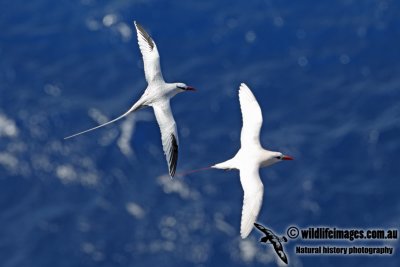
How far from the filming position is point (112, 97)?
103m

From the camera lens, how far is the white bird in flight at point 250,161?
40.8m

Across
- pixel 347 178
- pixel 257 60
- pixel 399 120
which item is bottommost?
pixel 347 178

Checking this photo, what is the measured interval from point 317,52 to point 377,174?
1743 centimetres

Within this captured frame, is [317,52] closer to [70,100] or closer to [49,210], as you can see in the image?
[70,100]

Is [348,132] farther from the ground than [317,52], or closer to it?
closer to it

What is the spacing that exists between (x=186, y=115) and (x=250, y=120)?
182 ft

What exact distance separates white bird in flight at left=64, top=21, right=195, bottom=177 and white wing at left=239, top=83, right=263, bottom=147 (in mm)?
3704

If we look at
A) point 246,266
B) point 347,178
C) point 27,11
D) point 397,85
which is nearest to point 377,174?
point 347,178

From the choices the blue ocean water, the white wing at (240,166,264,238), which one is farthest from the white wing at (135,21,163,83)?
the blue ocean water

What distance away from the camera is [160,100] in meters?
49.3

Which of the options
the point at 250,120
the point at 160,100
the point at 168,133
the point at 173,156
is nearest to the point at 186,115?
the point at 160,100

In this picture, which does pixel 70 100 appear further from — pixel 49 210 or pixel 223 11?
pixel 223 11

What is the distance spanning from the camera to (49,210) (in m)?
105

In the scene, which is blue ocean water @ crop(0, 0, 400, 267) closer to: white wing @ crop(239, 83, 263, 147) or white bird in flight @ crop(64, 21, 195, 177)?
white bird in flight @ crop(64, 21, 195, 177)
